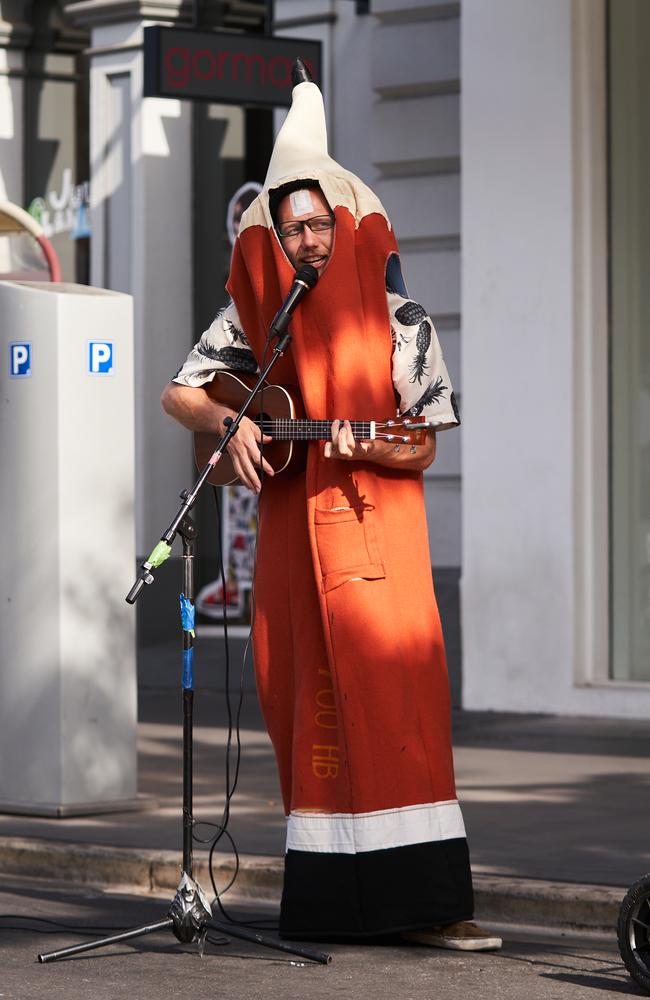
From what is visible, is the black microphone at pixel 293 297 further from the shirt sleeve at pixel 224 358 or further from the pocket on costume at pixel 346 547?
the pocket on costume at pixel 346 547

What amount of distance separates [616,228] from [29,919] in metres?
5.98

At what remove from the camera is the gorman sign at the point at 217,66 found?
36.3 feet

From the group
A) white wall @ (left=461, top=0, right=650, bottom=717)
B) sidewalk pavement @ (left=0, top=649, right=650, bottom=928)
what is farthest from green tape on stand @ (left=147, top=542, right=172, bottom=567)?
white wall @ (left=461, top=0, right=650, bottom=717)

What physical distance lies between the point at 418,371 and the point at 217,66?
6.09 m

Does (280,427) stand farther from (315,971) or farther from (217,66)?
(217,66)

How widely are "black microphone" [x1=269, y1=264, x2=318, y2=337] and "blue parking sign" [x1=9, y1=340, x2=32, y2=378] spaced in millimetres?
2678

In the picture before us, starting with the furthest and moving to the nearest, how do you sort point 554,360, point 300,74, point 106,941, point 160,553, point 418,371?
1. point 554,360
2. point 300,74
3. point 418,371
4. point 106,941
5. point 160,553

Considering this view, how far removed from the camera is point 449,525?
12.5 m

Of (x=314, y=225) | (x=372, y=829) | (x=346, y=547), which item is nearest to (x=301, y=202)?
(x=314, y=225)

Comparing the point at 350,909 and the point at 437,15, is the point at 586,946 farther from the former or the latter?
the point at 437,15

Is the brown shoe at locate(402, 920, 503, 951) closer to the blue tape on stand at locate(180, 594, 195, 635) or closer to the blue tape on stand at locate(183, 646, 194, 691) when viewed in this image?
the blue tape on stand at locate(183, 646, 194, 691)

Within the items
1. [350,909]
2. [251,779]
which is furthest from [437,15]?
[350,909]

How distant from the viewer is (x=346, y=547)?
18.4 feet

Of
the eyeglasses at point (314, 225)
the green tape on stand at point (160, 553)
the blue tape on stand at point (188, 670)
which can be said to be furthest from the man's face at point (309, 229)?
the blue tape on stand at point (188, 670)
